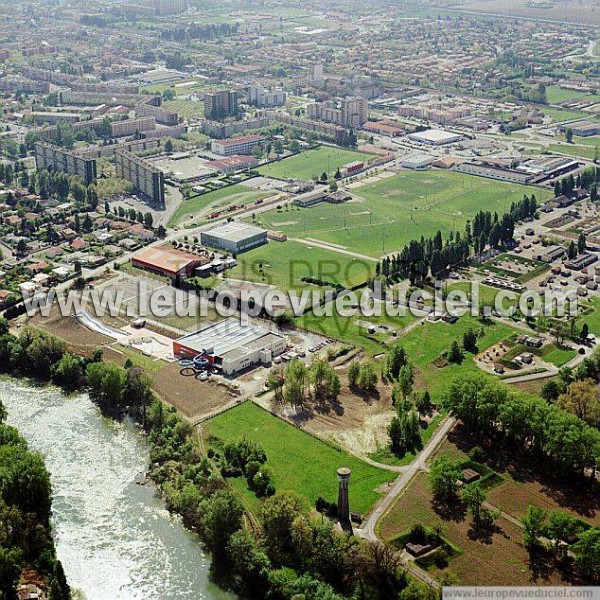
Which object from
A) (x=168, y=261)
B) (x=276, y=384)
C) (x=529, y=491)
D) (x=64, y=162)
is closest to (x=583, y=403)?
(x=529, y=491)

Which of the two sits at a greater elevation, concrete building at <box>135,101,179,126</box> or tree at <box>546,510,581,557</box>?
concrete building at <box>135,101,179,126</box>

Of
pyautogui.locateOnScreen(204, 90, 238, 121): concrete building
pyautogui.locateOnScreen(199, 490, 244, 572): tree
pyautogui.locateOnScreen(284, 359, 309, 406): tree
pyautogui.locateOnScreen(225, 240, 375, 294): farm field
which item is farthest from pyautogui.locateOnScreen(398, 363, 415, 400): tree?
pyautogui.locateOnScreen(204, 90, 238, 121): concrete building

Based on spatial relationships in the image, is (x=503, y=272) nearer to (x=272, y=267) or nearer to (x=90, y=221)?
(x=272, y=267)

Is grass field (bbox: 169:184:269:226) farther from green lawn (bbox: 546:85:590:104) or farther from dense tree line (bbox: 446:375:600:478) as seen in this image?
green lawn (bbox: 546:85:590:104)

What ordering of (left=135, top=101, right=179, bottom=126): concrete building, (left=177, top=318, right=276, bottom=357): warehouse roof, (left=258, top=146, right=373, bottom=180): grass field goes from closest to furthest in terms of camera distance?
(left=177, top=318, right=276, bottom=357): warehouse roof
(left=258, top=146, right=373, bottom=180): grass field
(left=135, top=101, right=179, bottom=126): concrete building

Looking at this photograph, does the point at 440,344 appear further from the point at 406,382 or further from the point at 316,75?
the point at 316,75

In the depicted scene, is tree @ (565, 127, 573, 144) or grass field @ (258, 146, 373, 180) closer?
grass field @ (258, 146, 373, 180)
